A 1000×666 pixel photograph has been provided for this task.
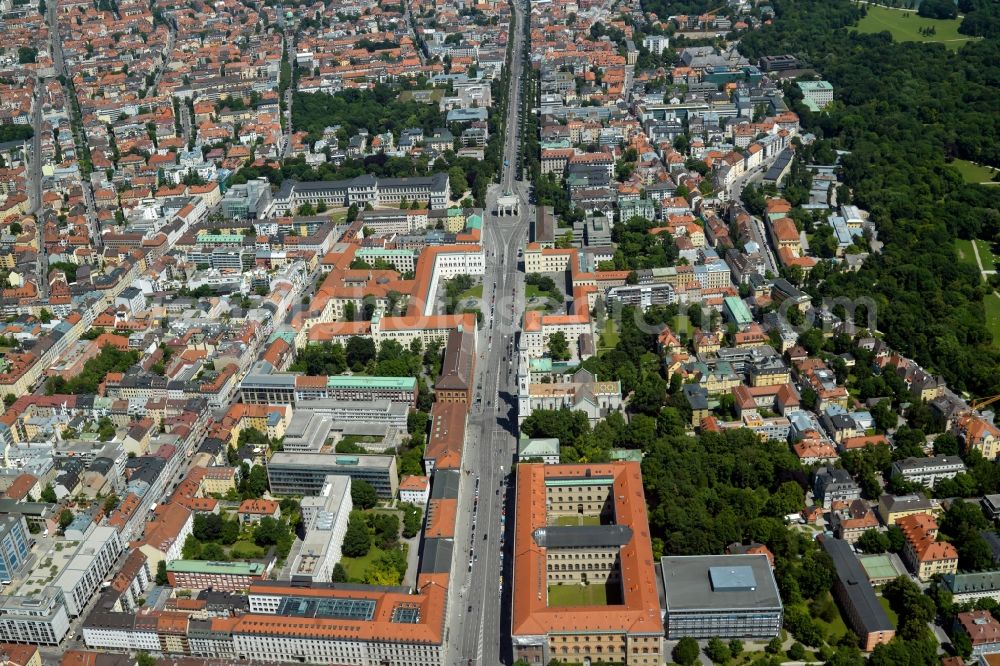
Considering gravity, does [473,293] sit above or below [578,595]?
above

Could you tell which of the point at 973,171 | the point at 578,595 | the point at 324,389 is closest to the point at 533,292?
the point at 324,389

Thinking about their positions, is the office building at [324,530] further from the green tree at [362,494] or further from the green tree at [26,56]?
the green tree at [26,56]

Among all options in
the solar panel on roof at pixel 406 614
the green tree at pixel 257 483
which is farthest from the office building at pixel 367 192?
the solar panel on roof at pixel 406 614

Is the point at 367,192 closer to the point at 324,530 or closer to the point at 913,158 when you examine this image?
the point at 324,530

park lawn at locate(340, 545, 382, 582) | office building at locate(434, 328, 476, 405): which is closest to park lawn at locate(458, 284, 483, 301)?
office building at locate(434, 328, 476, 405)

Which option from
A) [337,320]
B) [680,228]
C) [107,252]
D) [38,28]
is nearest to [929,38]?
[680,228]
